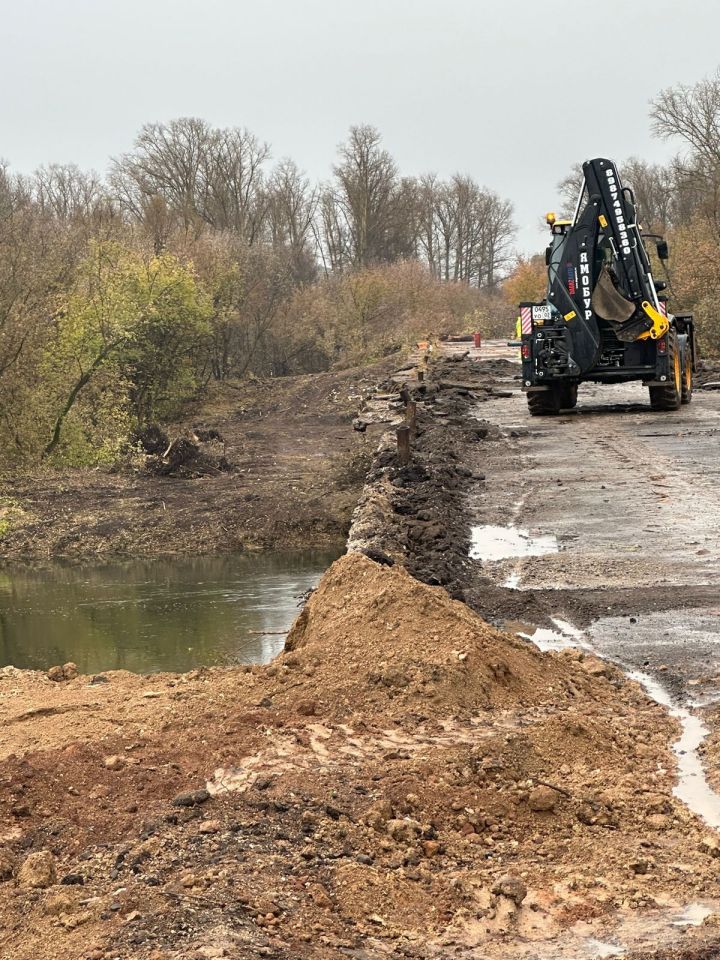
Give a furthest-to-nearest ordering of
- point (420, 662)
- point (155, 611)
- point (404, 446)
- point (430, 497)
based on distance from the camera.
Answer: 1. point (155, 611)
2. point (404, 446)
3. point (430, 497)
4. point (420, 662)

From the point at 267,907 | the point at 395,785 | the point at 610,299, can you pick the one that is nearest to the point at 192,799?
the point at 395,785

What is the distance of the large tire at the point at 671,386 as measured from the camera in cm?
2189

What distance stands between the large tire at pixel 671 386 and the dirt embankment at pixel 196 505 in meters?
6.36

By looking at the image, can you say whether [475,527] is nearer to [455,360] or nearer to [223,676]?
[223,676]

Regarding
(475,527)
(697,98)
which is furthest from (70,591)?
(697,98)

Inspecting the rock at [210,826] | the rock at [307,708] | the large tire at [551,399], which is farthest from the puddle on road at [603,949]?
the large tire at [551,399]

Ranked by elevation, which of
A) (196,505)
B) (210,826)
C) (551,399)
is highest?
(551,399)

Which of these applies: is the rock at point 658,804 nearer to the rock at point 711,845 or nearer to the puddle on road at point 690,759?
Answer: the puddle on road at point 690,759

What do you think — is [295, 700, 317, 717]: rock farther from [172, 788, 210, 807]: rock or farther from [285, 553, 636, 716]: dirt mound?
[172, 788, 210, 807]: rock

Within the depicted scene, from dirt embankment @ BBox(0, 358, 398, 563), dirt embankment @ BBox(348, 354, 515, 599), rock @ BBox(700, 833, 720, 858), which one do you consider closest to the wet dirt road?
dirt embankment @ BBox(348, 354, 515, 599)

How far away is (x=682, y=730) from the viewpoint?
7574 millimetres

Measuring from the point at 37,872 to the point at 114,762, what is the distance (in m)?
1.30

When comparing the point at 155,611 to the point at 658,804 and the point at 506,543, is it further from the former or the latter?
the point at 658,804

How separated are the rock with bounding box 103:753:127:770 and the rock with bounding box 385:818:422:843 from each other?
1.75 metres
